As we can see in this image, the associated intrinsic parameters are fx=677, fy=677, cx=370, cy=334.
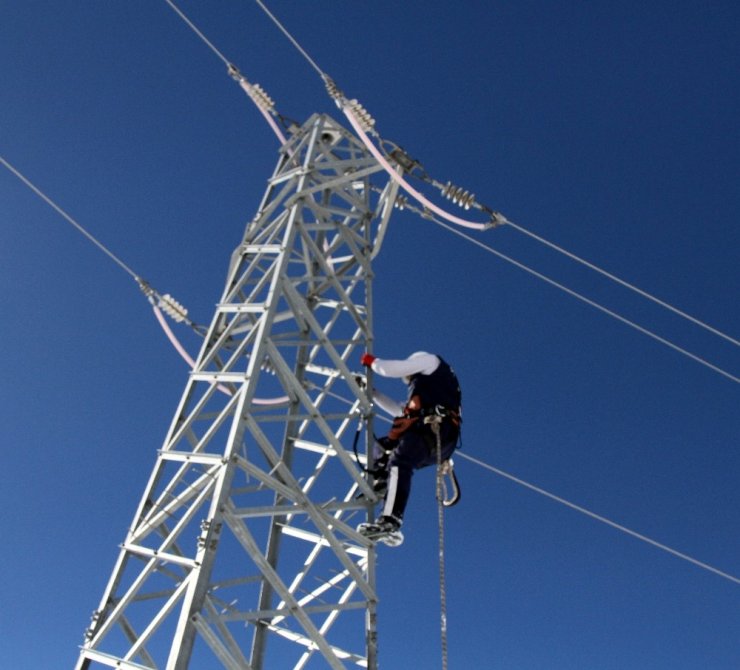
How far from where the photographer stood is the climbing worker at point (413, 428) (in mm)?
7086

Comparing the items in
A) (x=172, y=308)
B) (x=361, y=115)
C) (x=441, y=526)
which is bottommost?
(x=441, y=526)

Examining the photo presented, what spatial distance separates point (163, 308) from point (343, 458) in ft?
16.4

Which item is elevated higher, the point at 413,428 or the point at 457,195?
the point at 457,195

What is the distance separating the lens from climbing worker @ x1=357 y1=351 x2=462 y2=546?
709cm

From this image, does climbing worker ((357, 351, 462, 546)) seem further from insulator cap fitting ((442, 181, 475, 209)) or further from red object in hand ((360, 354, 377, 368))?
insulator cap fitting ((442, 181, 475, 209))

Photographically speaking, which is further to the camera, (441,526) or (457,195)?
(457,195)

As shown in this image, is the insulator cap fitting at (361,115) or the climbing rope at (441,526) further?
the insulator cap fitting at (361,115)

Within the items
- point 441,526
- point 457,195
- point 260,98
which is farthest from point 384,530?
point 260,98

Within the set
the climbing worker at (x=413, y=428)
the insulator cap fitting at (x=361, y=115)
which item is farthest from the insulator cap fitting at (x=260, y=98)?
the climbing worker at (x=413, y=428)

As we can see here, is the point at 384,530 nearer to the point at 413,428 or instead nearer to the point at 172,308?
the point at 413,428

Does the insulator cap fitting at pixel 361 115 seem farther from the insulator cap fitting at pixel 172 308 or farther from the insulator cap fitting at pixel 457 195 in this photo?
the insulator cap fitting at pixel 172 308

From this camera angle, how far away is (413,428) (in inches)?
302

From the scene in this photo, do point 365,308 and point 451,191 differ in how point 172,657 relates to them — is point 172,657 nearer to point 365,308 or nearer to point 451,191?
point 365,308

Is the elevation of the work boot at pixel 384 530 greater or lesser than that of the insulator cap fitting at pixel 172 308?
lesser
